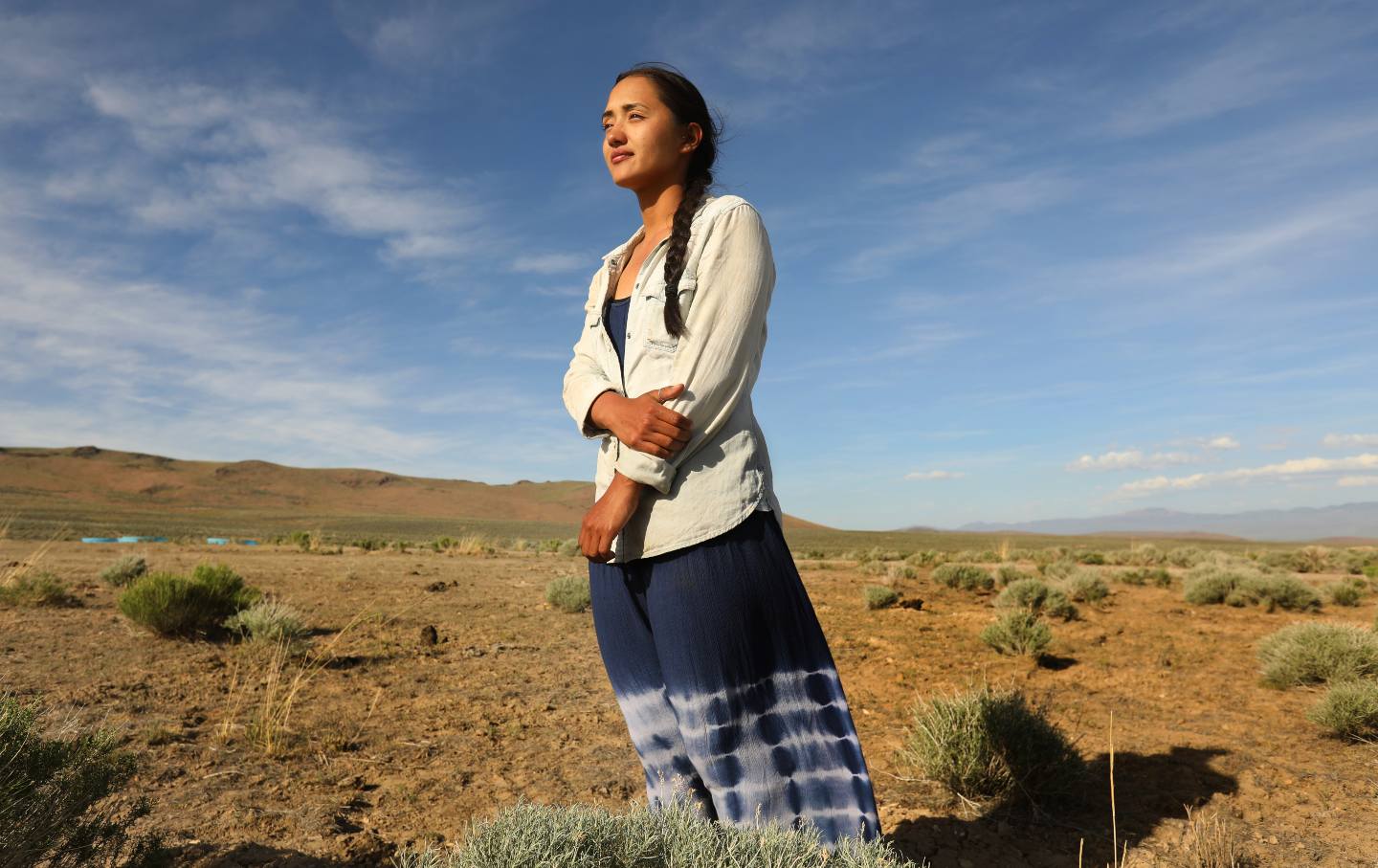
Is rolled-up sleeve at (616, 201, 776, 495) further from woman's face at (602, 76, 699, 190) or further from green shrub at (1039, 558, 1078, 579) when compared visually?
green shrub at (1039, 558, 1078, 579)

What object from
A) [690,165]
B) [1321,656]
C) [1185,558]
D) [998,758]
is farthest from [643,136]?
[1185,558]

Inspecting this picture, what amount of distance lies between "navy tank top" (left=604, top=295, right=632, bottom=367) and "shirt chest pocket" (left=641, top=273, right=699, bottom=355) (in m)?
0.10

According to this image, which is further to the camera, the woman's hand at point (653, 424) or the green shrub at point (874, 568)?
the green shrub at point (874, 568)

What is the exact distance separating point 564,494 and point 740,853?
113568 mm

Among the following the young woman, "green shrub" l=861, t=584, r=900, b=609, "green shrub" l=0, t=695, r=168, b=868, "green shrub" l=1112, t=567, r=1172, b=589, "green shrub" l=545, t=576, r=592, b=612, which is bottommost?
"green shrub" l=1112, t=567, r=1172, b=589

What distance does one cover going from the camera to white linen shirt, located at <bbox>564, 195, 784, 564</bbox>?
1.62m

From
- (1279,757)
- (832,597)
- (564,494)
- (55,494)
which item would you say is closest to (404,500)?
(564,494)

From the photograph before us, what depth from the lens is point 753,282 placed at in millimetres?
1676

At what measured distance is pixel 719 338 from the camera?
162 cm

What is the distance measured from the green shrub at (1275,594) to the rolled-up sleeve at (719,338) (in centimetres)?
1372

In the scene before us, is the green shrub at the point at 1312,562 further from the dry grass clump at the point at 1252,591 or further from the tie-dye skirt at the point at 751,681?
the tie-dye skirt at the point at 751,681

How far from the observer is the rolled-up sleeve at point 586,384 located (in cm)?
179

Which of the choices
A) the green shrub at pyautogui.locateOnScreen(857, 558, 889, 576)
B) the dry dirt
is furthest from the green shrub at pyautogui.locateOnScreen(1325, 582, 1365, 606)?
the green shrub at pyautogui.locateOnScreen(857, 558, 889, 576)

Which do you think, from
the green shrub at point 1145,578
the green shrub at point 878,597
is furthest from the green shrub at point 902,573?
the green shrub at point 878,597
